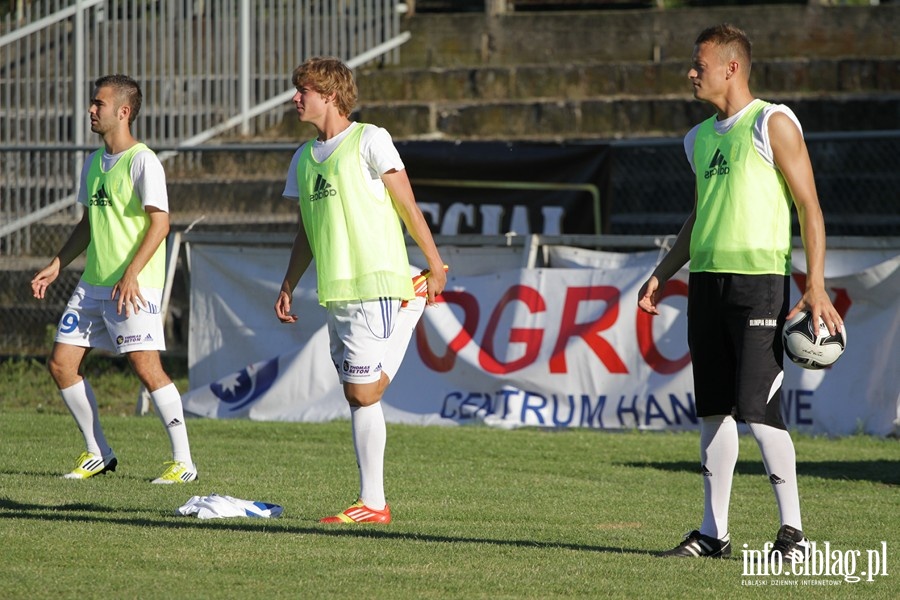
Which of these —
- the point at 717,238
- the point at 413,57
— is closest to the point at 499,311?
the point at 717,238

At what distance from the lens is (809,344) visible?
18.9 feet

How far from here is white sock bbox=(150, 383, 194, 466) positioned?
28.0 feet

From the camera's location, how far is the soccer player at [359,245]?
6711 mm

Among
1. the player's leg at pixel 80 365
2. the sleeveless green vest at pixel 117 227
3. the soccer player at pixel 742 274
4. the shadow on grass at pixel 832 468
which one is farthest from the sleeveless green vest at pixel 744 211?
the player's leg at pixel 80 365

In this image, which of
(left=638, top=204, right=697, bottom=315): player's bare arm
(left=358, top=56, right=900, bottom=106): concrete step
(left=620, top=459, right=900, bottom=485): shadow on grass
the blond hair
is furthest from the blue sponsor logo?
(left=638, top=204, right=697, bottom=315): player's bare arm

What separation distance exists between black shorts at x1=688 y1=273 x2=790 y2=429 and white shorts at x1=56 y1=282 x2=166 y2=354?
11.9 feet

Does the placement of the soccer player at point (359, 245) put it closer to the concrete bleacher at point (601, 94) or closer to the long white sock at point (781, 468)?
the long white sock at point (781, 468)

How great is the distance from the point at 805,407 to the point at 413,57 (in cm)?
976

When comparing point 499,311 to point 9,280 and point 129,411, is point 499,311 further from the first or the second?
point 9,280

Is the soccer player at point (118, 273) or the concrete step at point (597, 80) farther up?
the concrete step at point (597, 80)

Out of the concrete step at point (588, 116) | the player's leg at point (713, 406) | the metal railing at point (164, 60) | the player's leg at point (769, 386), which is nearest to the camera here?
the player's leg at point (769, 386)

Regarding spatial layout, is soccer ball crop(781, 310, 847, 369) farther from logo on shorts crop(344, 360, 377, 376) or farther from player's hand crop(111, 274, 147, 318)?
player's hand crop(111, 274, 147, 318)

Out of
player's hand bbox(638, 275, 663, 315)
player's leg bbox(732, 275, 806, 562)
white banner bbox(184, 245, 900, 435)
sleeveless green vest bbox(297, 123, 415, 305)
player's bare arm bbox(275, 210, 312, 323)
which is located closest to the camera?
player's leg bbox(732, 275, 806, 562)

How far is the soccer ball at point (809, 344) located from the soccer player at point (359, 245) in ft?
5.48
